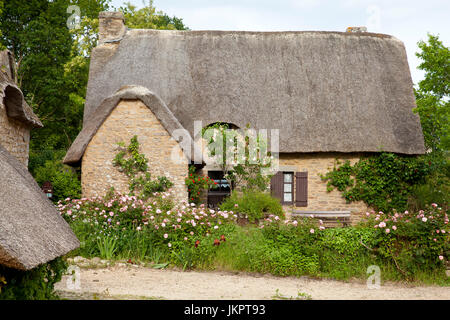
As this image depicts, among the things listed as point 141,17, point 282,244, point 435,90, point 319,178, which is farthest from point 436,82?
point 141,17

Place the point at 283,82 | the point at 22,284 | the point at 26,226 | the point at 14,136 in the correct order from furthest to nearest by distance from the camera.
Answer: the point at 283,82
the point at 14,136
the point at 22,284
the point at 26,226

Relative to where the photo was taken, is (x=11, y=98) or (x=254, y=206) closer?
(x=11, y=98)

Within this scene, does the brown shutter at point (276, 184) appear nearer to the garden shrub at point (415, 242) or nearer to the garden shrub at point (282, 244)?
the garden shrub at point (282, 244)

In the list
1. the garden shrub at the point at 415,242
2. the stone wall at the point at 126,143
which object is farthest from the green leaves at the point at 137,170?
the garden shrub at the point at 415,242

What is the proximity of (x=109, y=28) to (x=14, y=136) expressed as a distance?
29.7 ft

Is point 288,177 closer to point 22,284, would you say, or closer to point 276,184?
point 276,184

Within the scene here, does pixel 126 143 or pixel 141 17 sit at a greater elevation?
pixel 141 17

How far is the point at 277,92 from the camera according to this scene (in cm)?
1473

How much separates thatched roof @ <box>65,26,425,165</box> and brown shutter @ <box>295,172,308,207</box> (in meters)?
0.92

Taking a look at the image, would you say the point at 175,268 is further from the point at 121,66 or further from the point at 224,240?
the point at 121,66

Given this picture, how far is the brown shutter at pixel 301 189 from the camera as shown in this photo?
13.8m

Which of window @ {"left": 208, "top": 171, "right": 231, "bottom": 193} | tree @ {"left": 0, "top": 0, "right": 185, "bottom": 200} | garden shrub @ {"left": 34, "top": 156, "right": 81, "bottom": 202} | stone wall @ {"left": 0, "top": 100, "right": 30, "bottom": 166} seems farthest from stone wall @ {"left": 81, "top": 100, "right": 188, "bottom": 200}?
tree @ {"left": 0, "top": 0, "right": 185, "bottom": 200}

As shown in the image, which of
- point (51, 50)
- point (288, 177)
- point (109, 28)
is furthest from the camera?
point (51, 50)
